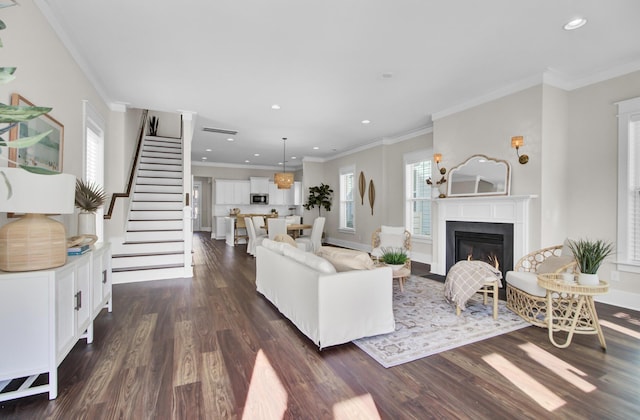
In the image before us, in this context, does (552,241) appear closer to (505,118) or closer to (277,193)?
(505,118)

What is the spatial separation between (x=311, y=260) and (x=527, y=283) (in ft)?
7.24

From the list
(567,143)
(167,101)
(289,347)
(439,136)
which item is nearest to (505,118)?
(567,143)

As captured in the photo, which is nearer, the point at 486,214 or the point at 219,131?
the point at 486,214

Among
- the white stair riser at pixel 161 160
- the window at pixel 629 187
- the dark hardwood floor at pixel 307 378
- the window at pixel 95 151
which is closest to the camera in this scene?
the dark hardwood floor at pixel 307 378

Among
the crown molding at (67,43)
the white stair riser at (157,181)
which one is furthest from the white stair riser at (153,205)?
the crown molding at (67,43)

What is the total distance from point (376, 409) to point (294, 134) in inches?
229

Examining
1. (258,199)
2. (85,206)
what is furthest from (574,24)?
(258,199)

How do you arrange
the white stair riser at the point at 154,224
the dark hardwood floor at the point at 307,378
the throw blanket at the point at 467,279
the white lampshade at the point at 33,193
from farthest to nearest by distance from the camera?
the white stair riser at the point at 154,224 < the throw blanket at the point at 467,279 < the dark hardwood floor at the point at 307,378 < the white lampshade at the point at 33,193

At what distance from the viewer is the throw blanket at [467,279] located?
3.25m

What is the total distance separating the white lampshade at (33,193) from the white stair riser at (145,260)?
3.33 metres

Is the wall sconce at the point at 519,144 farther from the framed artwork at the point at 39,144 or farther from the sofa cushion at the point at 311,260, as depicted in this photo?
the framed artwork at the point at 39,144

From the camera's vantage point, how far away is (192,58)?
132 inches

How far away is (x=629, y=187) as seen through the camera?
3514 mm

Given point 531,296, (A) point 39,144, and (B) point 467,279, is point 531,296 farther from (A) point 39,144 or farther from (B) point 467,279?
(A) point 39,144
